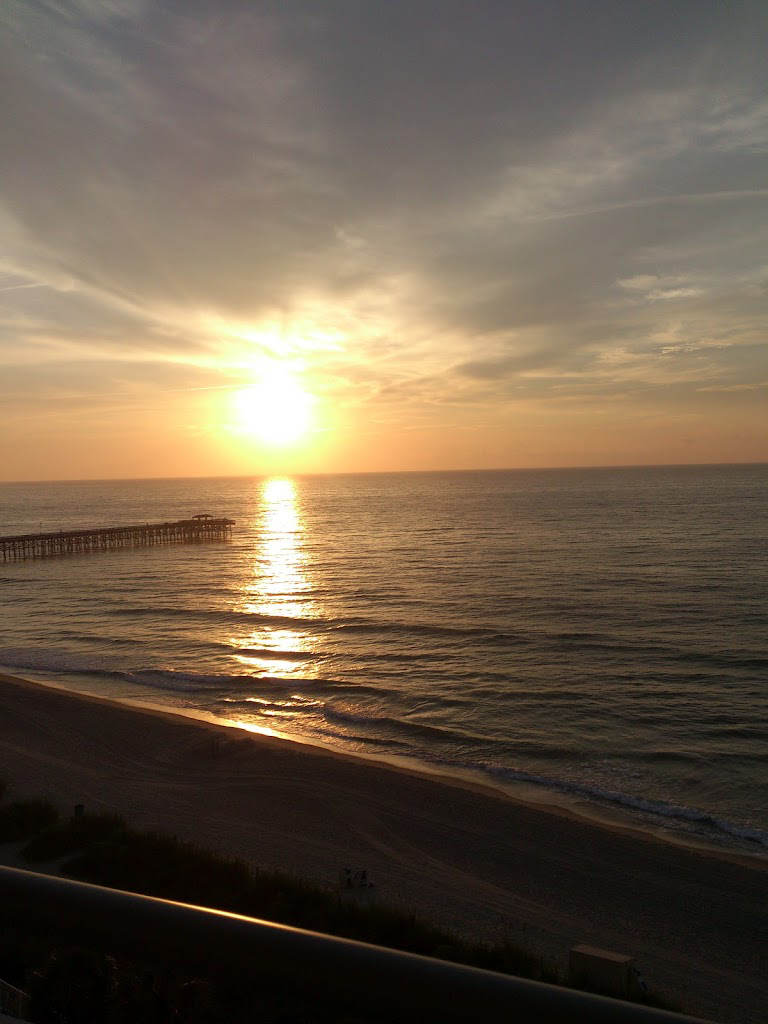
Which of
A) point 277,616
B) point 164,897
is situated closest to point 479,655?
point 277,616

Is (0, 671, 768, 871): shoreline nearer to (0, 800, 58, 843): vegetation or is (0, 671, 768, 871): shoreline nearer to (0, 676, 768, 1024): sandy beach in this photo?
(0, 676, 768, 1024): sandy beach

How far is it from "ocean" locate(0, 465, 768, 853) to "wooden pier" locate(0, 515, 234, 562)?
13.2 ft

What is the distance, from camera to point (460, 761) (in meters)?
18.2

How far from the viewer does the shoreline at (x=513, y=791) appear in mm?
13781

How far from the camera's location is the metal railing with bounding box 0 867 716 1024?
127 cm

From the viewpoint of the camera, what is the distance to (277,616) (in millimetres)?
37906

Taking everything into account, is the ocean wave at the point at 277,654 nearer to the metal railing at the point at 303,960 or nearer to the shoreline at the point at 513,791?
the shoreline at the point at 513,791

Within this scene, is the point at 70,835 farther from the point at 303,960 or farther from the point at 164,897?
the point at 303,960

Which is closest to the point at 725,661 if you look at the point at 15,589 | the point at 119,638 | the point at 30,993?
the point at 119,638

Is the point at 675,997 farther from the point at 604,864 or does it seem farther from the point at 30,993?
the point at 30,993

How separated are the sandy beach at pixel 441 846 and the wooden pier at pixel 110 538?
172 feet

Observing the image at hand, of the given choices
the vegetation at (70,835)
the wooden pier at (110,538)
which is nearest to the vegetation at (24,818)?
the vegetation at (70,835)

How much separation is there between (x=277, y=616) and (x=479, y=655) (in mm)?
13175

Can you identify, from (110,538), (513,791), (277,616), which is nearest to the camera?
(513,791)
